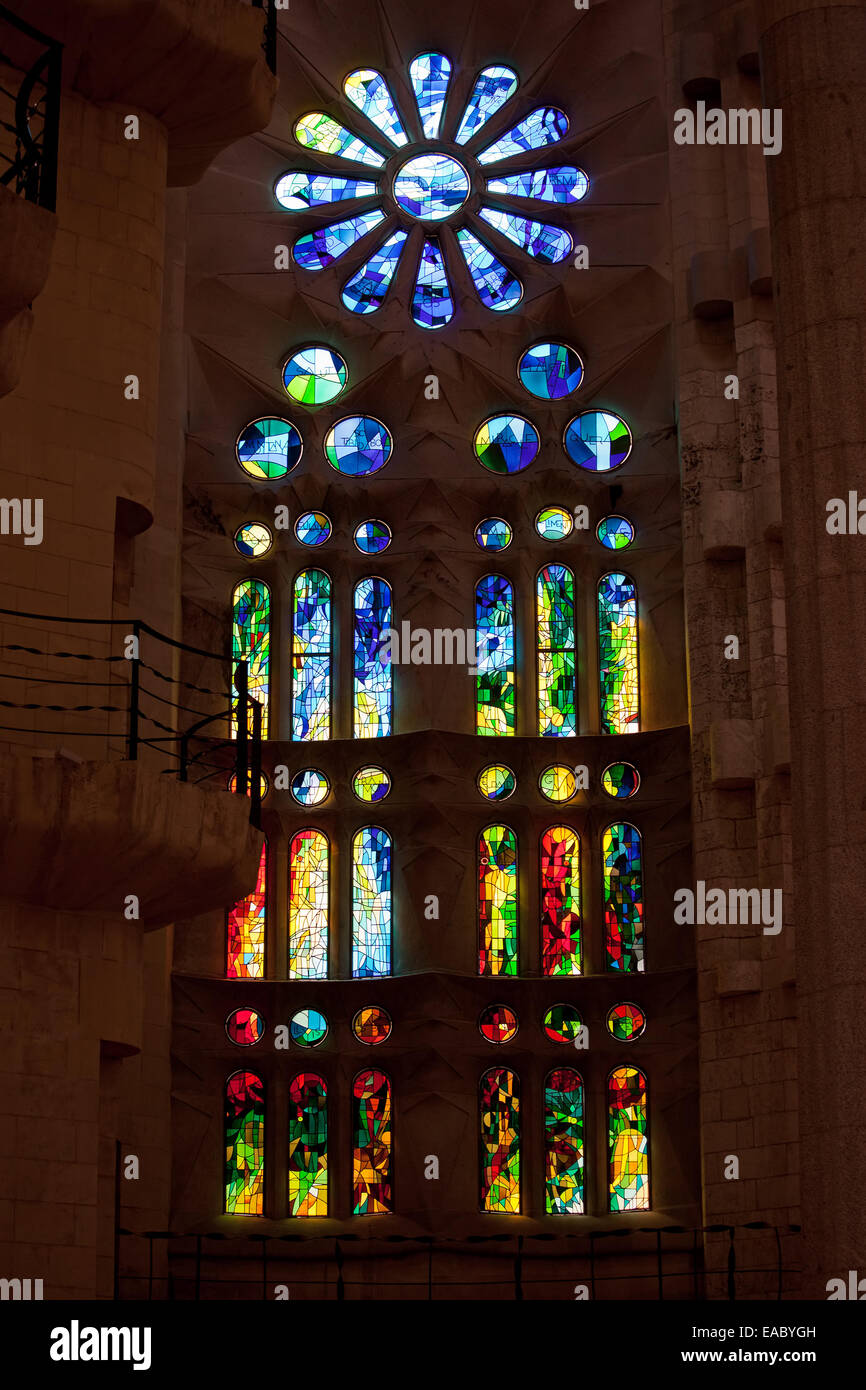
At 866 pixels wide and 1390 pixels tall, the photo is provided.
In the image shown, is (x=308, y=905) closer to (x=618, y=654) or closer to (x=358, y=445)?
(x=618, y=654)

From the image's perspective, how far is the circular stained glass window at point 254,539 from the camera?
81.9 ft

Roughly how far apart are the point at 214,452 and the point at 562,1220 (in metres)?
9.27

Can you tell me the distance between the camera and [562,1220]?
22.8 meters

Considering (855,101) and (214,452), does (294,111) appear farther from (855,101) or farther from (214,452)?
(855,101)

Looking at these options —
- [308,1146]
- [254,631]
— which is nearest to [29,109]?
[254,631]

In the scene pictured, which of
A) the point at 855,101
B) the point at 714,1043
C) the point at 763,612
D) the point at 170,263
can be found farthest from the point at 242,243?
the point at 855,101

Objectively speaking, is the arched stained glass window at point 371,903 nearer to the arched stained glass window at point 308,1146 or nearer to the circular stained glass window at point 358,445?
the arched stained glass window at point 308,1146

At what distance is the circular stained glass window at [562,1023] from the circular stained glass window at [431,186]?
953cm

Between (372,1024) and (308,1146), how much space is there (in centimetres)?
143

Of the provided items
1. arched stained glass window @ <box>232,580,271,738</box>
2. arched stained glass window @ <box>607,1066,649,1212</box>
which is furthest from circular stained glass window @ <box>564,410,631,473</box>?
arched stained glass window @ <box>607,1066,649,1212</box>

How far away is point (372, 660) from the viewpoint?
2484 centimetres

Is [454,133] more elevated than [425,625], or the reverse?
[454,133]

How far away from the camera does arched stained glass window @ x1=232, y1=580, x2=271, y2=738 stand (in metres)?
24.7
